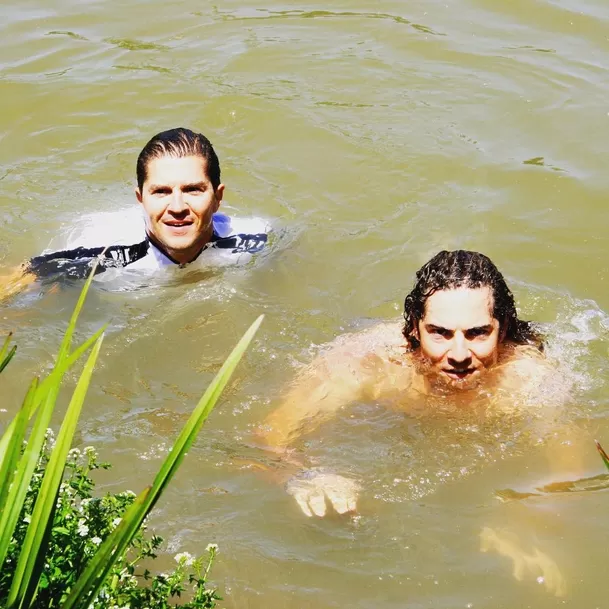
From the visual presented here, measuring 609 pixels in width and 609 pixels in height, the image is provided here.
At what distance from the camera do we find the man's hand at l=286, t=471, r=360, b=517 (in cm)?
416

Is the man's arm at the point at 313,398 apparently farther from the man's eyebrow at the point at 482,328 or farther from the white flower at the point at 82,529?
the white flower at the point at 82,529

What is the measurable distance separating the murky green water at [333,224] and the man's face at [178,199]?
31 cm

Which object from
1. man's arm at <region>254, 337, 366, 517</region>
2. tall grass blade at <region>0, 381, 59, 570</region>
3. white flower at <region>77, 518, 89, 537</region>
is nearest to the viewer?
tall grass blade at <region>0, 381, 59, 570</region>

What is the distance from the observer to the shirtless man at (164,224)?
238 inches

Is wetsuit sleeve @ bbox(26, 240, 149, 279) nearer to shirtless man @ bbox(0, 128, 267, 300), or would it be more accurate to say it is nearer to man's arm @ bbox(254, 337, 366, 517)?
shirtless man @ bbox(0, 128, 267, 300)

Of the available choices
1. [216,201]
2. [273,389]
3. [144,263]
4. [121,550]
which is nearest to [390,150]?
[216,201]

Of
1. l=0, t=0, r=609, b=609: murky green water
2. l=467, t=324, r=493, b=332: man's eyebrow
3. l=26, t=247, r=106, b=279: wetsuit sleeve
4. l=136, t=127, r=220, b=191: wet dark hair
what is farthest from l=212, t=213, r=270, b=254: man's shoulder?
l=467, t=324, r=493, b=332: man's eyebrow

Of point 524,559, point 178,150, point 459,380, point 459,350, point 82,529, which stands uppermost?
point 178,150

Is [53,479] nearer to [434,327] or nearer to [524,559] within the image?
[524,559]

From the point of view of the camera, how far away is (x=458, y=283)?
189 inches

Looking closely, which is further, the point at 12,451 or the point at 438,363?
the point at 438,363

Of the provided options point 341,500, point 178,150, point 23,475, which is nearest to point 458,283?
point 341,500

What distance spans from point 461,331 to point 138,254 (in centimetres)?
238

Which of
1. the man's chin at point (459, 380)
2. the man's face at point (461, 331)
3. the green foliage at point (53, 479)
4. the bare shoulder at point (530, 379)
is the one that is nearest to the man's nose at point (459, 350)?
the man's face at point (461, 331)
